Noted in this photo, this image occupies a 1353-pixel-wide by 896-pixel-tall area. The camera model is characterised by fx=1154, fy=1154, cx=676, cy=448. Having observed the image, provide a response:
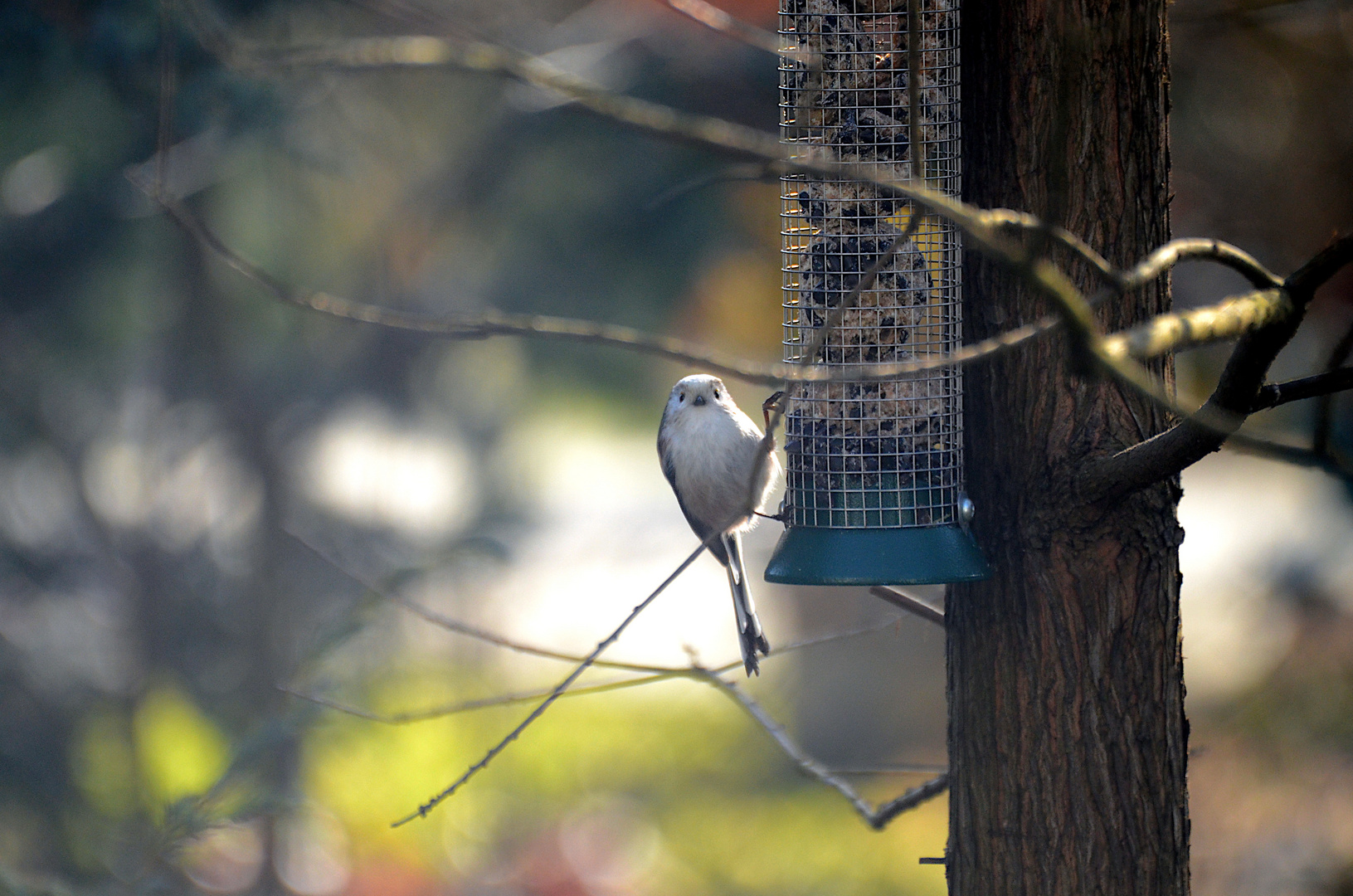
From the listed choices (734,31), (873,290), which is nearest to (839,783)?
(873,290)

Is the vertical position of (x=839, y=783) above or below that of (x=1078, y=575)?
below

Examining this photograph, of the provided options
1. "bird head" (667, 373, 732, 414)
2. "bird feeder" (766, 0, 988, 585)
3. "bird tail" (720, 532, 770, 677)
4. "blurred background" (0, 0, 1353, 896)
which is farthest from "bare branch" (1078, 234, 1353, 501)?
"blurred background" (0, 0, 1353, 896)

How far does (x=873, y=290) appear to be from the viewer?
2303 mm

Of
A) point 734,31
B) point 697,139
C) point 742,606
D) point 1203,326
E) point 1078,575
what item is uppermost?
point 734,31

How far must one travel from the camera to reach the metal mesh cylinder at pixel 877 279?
226cm

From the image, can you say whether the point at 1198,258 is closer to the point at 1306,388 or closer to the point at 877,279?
the point at 1306,388

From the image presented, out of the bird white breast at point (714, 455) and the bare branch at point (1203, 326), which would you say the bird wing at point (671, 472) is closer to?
the bird white breast at point (714, 455)

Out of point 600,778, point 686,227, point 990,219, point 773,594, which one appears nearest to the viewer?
point 990,219

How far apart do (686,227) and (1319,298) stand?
9.75ft

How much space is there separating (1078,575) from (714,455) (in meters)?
1.36

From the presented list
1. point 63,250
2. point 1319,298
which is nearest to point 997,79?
point 1319,298

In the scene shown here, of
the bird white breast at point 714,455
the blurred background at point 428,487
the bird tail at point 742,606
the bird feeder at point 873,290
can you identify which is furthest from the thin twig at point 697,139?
the blurred background at point 428,487

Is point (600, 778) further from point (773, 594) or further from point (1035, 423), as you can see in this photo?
point (1035, 423)

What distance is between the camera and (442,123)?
664 cm
